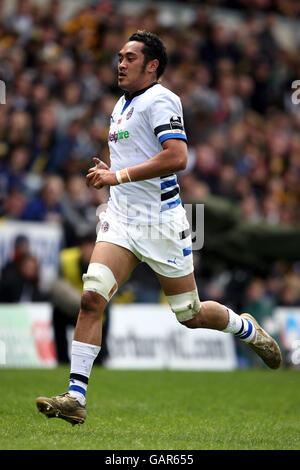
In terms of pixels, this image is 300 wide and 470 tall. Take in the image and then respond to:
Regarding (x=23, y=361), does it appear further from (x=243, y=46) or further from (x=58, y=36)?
(x=243, y=46)

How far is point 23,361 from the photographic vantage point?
13086mm

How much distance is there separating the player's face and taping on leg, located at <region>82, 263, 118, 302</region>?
145cm

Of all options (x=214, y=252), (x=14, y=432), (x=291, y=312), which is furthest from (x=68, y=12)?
(x=14, y=432)

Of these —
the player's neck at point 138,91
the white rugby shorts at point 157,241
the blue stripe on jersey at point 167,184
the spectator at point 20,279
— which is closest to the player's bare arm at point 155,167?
the blue stripe on jersey at point 167,184

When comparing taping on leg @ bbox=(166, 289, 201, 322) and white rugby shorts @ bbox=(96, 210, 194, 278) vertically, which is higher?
white rugby shorts @ bbox=(96, 210, 194, 278)

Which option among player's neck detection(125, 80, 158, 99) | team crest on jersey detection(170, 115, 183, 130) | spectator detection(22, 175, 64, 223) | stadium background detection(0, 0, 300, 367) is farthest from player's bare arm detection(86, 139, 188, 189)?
spectator detection(22, 175, 64, 223)

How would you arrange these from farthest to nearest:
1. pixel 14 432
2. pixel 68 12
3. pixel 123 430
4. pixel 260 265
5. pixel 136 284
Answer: pixel 68 12, pixel 260 265, pixel 136 284, pixel 123 430, pixel 14 432

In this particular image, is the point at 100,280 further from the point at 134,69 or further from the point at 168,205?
the point at 134,69

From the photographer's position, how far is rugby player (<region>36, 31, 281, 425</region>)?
6.36 meters

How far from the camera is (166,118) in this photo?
6.49 metres

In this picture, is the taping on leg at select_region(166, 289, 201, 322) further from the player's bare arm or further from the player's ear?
the player's ear

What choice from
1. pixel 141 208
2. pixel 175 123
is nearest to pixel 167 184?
pixel 141 208

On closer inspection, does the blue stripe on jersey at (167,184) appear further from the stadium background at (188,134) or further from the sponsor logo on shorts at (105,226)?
the stadium background at (188,134)
